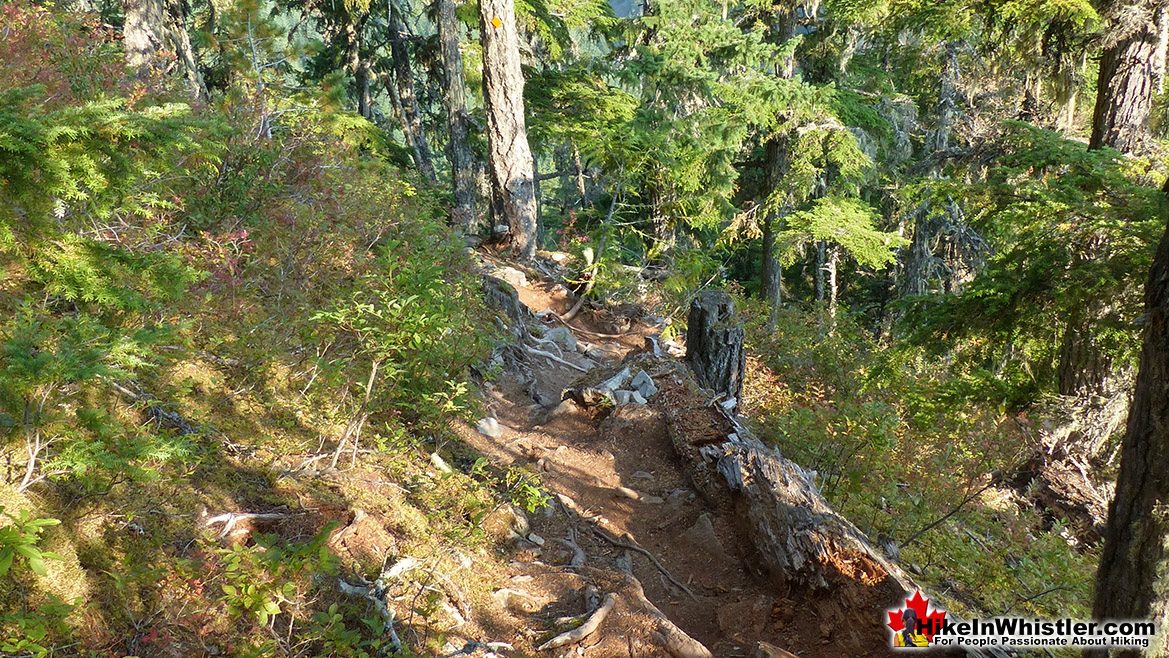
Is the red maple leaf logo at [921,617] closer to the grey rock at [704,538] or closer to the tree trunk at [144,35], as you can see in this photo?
the grey rock at [704,538]

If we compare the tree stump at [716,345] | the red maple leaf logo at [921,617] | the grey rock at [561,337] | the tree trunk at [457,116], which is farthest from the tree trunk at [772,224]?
the red maple leaf logo at [921,617]

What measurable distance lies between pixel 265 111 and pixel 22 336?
248 inches

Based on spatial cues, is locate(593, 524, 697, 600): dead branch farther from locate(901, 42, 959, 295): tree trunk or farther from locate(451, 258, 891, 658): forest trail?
locate(901, 42, 959, 295): tree trunk

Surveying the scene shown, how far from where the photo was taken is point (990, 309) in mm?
5598

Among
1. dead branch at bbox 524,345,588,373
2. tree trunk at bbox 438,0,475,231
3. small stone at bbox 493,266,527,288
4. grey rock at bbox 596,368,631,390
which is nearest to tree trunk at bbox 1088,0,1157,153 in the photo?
grey rock at bbox 596,368,631,390

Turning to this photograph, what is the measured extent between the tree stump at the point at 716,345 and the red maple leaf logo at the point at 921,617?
483 centimetres

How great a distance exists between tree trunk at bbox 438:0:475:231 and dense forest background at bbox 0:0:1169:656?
0.38 feet

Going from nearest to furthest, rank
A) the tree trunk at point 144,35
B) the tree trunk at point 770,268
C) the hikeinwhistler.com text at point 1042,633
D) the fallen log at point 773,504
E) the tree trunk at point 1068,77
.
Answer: the hikeinwhistler.com text at point 1042,633 → the fallen log at point 773,504 → the tree trunk at point 1068,77 → the tree trunk at point 144,35 → the tree trunk at point 770,268

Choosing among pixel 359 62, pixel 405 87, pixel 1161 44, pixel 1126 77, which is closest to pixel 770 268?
pixel 1126 77

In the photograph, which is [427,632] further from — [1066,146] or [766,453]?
[1066,146]

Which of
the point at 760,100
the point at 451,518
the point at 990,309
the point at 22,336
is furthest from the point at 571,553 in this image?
the point at 760,100

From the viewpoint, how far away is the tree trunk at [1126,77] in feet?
21.7

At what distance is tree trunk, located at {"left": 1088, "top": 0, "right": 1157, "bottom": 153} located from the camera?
6629mm

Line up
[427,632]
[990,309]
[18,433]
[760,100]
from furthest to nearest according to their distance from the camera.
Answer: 1. [760,100]
2. [990,309]
3. [427,632]
4. [18,433]
